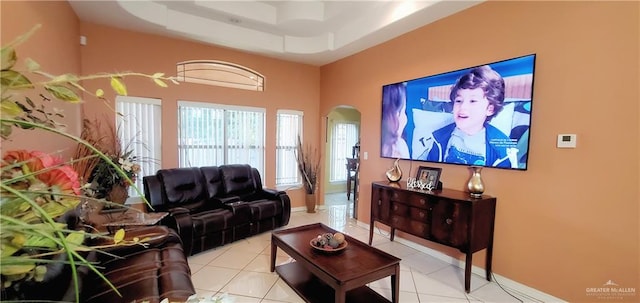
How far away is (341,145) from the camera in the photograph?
7418 millimetres

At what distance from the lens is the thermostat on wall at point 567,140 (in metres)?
2.33

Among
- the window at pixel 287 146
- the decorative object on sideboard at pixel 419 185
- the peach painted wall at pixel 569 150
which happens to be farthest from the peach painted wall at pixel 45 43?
the peach painted wall at pixel 569 150

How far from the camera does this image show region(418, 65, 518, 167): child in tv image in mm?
2762

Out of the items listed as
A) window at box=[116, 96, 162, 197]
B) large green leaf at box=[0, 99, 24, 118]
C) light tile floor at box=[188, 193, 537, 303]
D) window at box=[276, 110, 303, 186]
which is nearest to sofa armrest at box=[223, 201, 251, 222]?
light tile floor at box=[188, 193, 537, 303]

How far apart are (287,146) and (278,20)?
226 cm

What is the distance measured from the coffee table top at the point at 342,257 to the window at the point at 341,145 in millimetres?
4545

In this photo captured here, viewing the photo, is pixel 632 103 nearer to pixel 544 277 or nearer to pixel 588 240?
pixel 588 240

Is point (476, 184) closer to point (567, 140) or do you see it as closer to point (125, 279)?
point (567, 140)


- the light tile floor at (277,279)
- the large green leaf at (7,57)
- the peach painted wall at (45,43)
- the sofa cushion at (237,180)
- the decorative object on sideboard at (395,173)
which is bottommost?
the light tile floor at (277,279)

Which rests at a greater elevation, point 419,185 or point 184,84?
point 184,84

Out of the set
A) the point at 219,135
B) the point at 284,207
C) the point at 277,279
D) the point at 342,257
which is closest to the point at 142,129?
the point at 219,135

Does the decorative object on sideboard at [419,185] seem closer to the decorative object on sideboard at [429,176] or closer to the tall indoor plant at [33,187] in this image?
the decorative object on sideboard at [429,176]

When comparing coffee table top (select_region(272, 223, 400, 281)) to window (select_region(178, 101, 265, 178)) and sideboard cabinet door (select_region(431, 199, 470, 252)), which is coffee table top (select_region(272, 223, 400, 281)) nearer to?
sideboard cabinet door (select_region(431, 199, 470, 252))

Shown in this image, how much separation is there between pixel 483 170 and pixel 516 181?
0.32 metres
